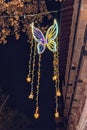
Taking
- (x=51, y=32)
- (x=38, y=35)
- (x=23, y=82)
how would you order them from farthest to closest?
(x=23, y=82)
(x=38, y=35)
(x=51, y=32)

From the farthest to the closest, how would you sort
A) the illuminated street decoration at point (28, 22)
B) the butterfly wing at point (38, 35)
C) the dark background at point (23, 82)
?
the dark background at point (23, 82) → the illuminated street decoration at point (28, 22) → the butterfly wing at point (38, 35)

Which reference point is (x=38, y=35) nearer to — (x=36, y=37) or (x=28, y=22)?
(x=36, y=37)

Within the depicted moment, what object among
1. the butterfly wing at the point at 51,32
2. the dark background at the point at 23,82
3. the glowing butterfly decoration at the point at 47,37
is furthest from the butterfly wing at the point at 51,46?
the dark background at the point at 23,82

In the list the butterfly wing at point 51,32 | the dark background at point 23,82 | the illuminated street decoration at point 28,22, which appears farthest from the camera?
the dark background at point 23,82

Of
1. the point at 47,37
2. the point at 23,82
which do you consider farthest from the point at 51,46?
the point at 23,82

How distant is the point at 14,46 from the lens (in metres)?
16.7

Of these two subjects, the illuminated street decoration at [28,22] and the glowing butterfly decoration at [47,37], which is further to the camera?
the illuminated street decoration at [28,22]

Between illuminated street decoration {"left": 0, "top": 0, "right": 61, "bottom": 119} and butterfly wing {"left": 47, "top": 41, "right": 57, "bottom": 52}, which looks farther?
illuminated street decoration {"left": 0, "top": 0, "right": 61, "bottom": 119}

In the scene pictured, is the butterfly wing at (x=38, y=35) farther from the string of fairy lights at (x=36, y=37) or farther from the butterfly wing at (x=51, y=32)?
the butterfly wing at (x=51, y=32)

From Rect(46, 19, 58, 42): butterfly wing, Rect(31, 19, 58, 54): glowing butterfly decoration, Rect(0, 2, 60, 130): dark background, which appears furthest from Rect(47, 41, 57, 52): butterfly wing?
Rect(0, 2, 60, 130): dark background

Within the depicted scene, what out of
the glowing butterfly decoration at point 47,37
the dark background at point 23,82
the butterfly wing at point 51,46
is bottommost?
the dark background at point 23,82

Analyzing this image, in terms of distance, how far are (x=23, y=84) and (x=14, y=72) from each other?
0.75 meters

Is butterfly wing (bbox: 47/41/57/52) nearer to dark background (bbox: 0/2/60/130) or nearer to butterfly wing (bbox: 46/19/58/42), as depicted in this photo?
butterfly wing (bbox: 46/19/58/42)

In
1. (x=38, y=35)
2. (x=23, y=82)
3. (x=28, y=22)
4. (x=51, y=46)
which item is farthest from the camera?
(x=23, y=82)
